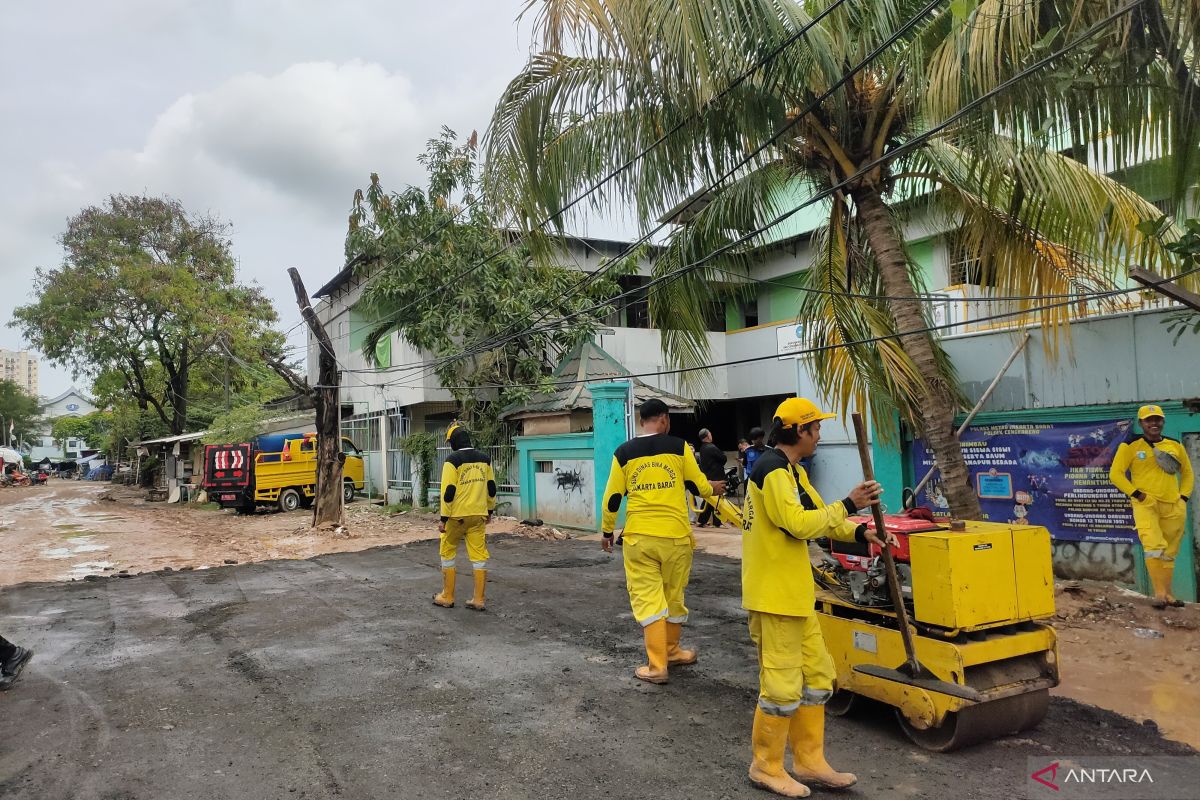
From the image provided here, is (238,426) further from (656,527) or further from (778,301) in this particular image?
(656,527)

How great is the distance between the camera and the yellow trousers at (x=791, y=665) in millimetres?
3594

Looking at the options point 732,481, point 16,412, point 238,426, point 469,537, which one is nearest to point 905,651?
point 469,537

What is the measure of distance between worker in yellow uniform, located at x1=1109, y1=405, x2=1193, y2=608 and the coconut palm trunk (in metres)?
1.62

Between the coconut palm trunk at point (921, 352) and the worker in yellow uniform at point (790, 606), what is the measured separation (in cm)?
331

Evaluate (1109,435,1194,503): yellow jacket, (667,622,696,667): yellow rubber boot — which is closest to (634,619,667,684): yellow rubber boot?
(667,622,696,667): yellow rubber boot

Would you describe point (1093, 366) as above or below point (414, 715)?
above

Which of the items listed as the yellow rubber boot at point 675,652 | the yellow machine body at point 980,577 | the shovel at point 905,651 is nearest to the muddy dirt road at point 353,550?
the yellow machine body at point 980,577

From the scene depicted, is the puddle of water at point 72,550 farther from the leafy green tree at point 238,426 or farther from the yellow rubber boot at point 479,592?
the yellow rubber boot at point 479,592

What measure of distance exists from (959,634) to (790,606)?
109 centimetres

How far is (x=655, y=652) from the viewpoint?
5371 millimetres

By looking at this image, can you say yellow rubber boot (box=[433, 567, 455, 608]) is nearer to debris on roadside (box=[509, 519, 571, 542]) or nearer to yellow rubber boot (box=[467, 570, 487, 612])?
yellow rubber boot (box=[467, 570, 487, 612])

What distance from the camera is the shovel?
379 cm

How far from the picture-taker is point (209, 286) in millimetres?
30750

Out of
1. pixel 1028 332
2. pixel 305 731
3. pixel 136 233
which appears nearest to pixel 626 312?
pixel 1028 332
